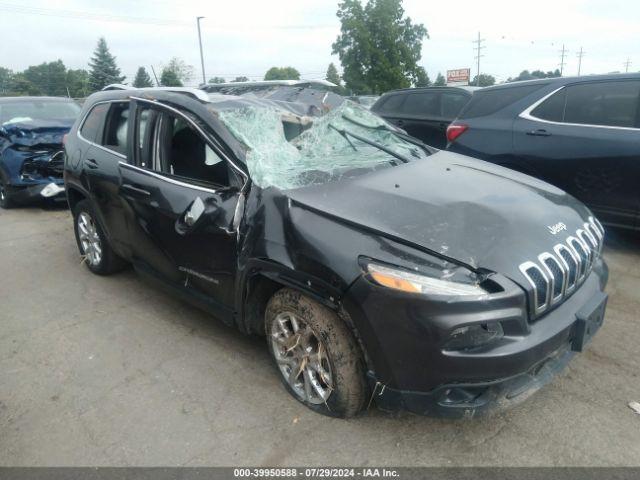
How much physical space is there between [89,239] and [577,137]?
472 centimetres

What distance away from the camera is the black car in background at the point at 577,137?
4.50 m

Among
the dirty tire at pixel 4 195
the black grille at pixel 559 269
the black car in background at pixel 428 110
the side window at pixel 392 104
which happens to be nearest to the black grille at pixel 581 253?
the black grille at pixel 559 269

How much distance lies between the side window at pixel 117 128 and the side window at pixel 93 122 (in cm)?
14

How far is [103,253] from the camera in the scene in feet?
15.1

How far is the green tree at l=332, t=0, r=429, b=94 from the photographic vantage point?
40.7 metres

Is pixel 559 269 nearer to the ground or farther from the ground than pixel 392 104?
nearer to the ground

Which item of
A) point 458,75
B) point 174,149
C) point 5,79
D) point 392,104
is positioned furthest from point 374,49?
point 5,79

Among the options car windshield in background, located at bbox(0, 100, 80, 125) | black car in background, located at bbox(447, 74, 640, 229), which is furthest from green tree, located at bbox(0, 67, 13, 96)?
black car in background, located at bbox(447, 74, 640, 229)

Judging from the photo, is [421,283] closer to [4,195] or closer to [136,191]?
[136,191]

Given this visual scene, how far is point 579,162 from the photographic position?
184 inches

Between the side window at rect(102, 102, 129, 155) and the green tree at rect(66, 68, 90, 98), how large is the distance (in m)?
62.9

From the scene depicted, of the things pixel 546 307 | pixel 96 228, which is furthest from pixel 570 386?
pixel 96 228

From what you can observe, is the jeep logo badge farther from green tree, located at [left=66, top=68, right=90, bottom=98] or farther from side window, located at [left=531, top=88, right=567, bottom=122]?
green tree, located at [left=66, top=68, right=90, bottom=98]

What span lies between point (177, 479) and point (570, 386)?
7.08ft
